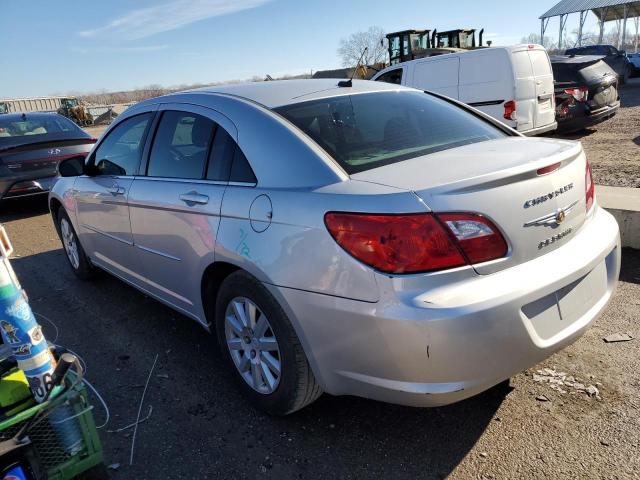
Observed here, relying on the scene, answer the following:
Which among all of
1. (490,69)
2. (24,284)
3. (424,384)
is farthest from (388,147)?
(490,69)

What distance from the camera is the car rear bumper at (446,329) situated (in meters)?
1.86

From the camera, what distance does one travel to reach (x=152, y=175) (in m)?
3.33

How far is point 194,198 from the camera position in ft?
9.24

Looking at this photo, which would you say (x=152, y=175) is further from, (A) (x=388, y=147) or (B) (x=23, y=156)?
(B) (x=23, y=156)

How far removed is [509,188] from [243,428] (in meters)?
1.75

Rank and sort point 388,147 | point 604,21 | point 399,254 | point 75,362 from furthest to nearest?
point 604,21 < point 388,147 < point 75,362 < point 399,254

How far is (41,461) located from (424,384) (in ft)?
5.06

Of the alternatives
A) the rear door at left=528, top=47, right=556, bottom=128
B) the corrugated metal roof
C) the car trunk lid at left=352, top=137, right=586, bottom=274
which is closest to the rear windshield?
the car trunk lid at left=352, top=137, right=586, bottom=274

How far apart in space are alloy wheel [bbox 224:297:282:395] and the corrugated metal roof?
46.2 meters

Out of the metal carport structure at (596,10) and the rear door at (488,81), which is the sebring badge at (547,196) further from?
the metal carport structure at (596,10)

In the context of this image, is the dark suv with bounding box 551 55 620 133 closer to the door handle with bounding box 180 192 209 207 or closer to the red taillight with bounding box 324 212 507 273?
the door handle with bounding box 180 192 209 207

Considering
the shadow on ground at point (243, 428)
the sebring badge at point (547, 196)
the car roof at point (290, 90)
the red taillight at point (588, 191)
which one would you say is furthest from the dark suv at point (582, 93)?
the shadow on ground at point (243, 428)

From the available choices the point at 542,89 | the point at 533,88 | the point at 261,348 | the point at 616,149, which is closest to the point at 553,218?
the point at 261,348

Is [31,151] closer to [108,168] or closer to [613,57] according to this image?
[108,168]
